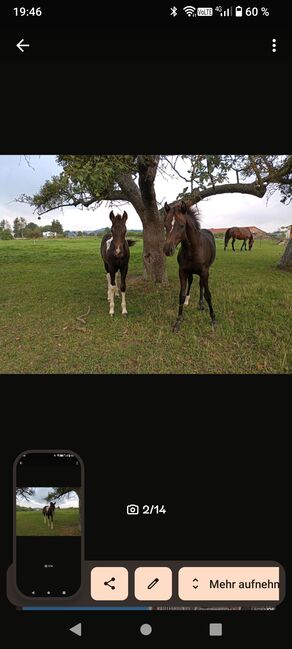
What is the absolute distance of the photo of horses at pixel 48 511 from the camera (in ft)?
3.04

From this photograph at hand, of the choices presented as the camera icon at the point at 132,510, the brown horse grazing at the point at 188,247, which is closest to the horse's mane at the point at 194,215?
the brown horse grazing at the point at 188,247

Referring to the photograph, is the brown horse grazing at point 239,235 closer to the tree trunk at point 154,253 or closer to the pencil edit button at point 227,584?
the tree trunk at point 154,253

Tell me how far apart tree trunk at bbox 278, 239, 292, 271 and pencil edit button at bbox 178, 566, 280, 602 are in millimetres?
Answer: 1039

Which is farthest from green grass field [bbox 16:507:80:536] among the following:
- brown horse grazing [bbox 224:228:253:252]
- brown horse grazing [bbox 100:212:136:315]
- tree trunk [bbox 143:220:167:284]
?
brown horse grazing [bbox 224:228:253:252]

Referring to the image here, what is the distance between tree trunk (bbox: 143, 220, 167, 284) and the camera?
3.97 feet

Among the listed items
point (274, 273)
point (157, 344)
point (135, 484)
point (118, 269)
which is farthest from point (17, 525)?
point (274, 273)

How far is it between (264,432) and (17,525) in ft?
2.70

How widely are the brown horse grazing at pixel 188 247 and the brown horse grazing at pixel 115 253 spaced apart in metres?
0.17

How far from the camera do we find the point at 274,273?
1247 millimetres

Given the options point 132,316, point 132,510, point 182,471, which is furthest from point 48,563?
point 132,316
